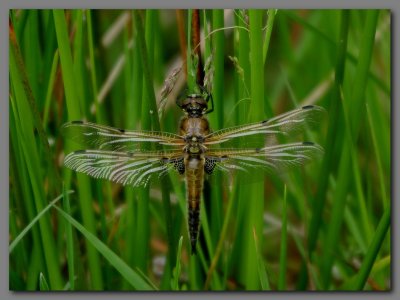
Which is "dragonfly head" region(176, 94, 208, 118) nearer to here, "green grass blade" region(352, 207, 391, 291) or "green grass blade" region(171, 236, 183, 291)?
"green grass blade" region(171, 236, 183, 291)

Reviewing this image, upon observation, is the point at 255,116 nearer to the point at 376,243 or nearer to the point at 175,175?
the point at 175,175

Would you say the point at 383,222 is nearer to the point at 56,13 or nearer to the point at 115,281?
the point at 115,281

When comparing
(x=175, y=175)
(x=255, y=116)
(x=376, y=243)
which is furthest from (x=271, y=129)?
(x=376, y=243)

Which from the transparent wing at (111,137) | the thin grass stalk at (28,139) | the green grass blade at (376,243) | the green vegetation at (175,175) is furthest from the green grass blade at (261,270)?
the thin grass stalk at (28,139)

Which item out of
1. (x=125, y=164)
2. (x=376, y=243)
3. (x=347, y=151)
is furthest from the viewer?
(x=347, y=151)

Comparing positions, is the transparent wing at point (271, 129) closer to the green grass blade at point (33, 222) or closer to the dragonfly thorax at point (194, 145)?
the dragonfly thorax at point (194, 145)

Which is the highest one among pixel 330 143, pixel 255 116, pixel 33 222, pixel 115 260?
pixel 255 116

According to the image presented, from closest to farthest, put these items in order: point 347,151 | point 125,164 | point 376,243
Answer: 1. point 376,243
2. point 125,164
3. point 347,151

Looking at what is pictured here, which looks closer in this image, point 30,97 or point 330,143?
point 30,97

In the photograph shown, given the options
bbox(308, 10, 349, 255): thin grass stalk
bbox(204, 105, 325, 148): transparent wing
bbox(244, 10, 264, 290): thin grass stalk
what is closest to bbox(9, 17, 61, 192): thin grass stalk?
bbox(204, 105, 325, 148): transparent wing
